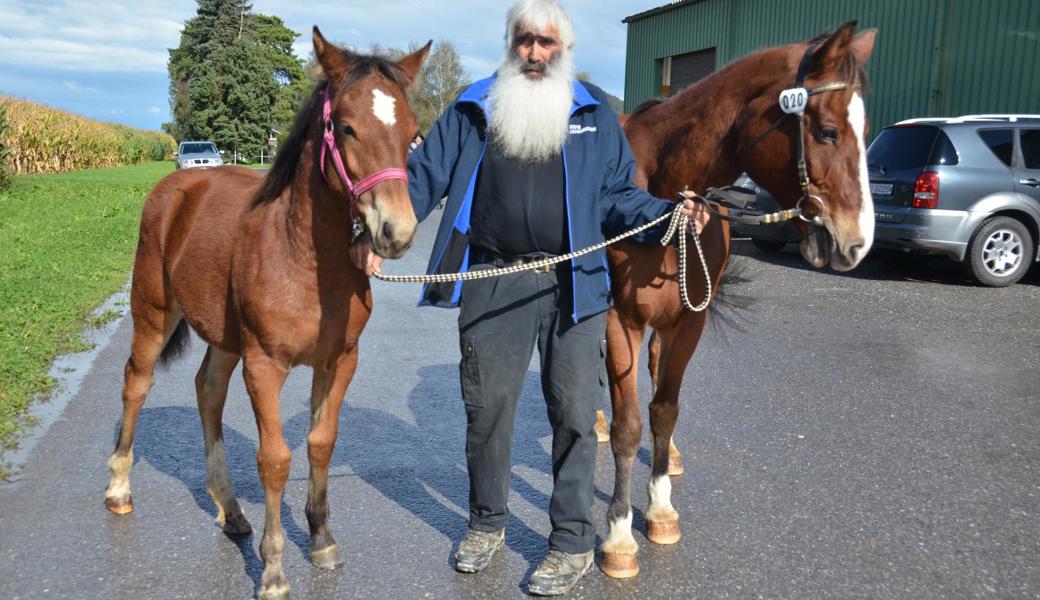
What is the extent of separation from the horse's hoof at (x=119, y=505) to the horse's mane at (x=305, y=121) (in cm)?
165

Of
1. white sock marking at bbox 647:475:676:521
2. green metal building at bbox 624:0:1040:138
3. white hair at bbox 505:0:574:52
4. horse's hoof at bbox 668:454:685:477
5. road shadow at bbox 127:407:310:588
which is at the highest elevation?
green metal building at bbox 624:0:1040:138

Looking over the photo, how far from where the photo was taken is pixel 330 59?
3.11 metres

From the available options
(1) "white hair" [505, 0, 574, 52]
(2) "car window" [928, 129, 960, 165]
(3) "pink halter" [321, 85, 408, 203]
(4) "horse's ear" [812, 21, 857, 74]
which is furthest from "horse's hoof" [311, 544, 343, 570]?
(2) "car window" [928, 129, 960, 165]

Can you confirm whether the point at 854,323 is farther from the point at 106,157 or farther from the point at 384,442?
the point at 106,157

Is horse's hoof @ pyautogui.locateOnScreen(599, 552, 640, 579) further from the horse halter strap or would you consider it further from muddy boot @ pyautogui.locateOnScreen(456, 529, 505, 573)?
the horse halter strap

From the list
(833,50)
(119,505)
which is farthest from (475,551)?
(833,50)

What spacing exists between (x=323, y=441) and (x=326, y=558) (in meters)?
0.49

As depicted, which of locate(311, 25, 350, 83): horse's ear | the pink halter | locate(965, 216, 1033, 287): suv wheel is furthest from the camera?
locate(965, 216, 1033, 287): suv wheel

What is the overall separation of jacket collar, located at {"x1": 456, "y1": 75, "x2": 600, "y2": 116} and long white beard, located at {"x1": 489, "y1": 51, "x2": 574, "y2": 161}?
4 centimetres

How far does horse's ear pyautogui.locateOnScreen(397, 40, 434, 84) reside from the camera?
10.6ft

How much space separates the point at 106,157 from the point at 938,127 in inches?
1588

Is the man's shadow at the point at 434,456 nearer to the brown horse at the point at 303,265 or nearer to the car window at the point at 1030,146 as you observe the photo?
the brown horse at the point at 303,265

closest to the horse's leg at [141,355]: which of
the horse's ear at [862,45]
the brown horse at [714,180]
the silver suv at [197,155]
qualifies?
the brown horse at [714,180]

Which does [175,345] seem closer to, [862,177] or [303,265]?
[303,265]
